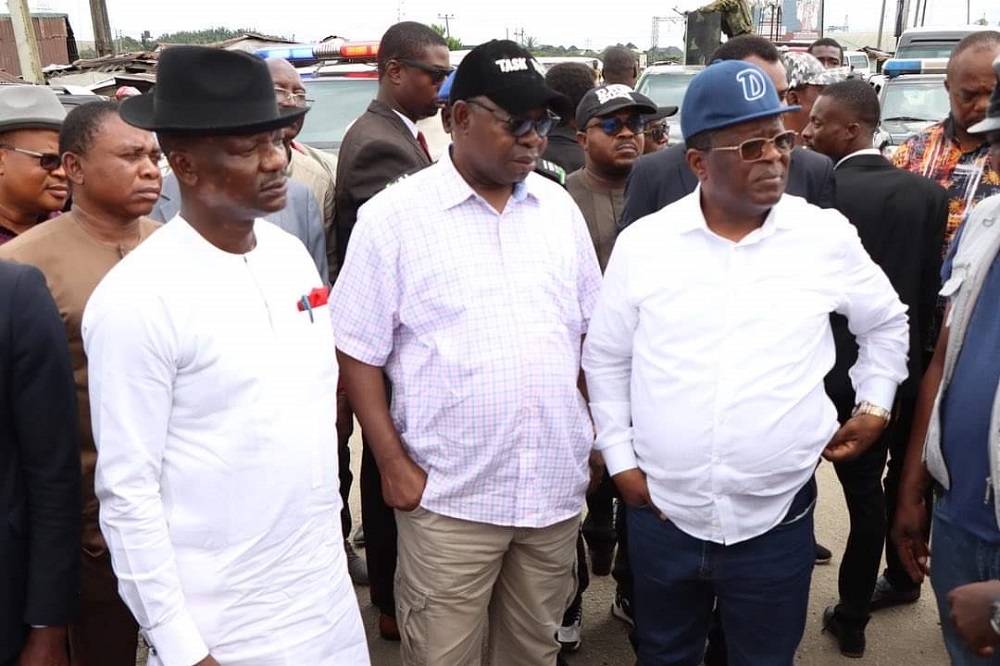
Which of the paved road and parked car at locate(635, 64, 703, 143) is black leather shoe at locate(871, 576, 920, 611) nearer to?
the paved road

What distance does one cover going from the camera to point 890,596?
12.5 feet

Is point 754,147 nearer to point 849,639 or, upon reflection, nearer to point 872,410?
point 872,410

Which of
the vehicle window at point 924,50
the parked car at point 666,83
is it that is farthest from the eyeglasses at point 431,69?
the vehicle window at point 924,50

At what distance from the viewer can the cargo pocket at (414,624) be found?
259cm

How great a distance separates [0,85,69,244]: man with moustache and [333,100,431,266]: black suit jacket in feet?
3.39

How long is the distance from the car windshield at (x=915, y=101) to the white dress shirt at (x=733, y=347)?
9817 millimetres

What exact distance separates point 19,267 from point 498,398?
118 cm

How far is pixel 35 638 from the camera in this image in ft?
6.51

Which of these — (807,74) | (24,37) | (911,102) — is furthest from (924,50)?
(24,37)

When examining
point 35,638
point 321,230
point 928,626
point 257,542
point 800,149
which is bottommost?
point 928,626

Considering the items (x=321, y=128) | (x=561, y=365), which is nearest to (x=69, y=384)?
(x=561, y=365)

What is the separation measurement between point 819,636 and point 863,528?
20.6 inches

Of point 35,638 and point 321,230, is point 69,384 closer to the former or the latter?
point 35,638

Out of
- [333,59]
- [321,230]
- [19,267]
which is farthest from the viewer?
[333,59]
